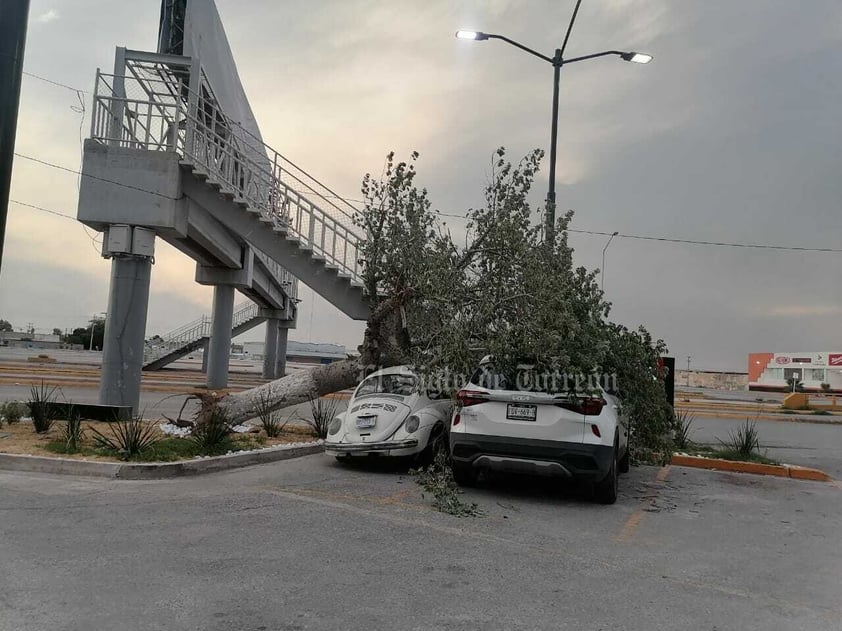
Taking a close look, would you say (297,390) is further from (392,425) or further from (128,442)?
(128,442)

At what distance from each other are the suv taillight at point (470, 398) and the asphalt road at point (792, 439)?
7.24 m

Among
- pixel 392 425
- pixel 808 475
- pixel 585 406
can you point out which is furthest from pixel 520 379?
pixel 808 475

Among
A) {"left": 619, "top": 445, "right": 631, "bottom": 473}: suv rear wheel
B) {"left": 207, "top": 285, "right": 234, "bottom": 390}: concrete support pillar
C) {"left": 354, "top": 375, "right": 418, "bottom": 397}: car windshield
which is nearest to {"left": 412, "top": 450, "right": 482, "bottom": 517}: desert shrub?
{"left": 354, "top": 375, "right": 418, "bottom": 397}: car windshield

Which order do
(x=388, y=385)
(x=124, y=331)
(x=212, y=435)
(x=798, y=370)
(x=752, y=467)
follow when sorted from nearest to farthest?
(x=212, y=435)
(x=388, y=385)
(x=752, y=467)
(x=124, y=331)
(x=798, y=370)

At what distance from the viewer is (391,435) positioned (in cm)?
898

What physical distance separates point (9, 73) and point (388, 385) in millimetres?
6347

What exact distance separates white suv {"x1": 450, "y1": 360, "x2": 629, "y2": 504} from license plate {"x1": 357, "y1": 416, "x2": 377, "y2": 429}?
1665mm

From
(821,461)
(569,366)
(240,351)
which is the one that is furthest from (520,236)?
(240,351)

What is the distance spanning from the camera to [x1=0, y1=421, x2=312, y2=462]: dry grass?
8516 millimetres

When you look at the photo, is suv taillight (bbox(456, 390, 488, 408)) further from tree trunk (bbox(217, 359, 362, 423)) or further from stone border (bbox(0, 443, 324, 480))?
tree trunk (bbox(217, 359, 362, 423))

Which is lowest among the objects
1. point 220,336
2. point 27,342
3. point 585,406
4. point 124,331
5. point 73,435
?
point 73,435

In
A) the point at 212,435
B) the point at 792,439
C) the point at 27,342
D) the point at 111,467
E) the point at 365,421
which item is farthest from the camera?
the point at 27,342

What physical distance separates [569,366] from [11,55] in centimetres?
766

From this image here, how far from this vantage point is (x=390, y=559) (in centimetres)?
520
